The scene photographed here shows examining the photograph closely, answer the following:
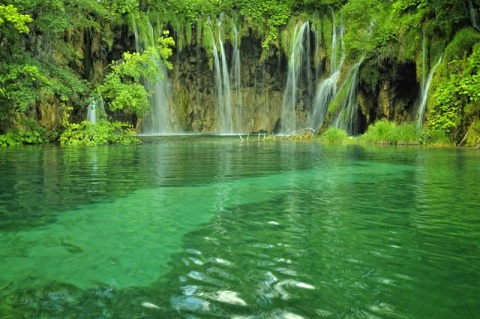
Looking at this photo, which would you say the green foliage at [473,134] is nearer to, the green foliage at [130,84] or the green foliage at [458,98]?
the green foliage at [458,98]

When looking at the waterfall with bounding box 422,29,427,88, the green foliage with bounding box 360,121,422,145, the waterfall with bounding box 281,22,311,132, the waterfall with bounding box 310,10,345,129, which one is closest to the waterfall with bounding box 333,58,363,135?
the waterfall with bounding box 310,10,345,129

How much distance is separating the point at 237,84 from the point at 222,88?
149 centimetres

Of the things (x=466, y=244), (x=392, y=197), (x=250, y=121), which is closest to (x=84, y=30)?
(x=250, y=121)

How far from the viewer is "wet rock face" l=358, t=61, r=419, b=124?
21.8 metres

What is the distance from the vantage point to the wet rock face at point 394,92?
21750 millimetres

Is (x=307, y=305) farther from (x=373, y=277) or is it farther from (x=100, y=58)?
(x=100, y=58)

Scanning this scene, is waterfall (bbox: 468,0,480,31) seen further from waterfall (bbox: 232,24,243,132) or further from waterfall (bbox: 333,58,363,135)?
waterfall (bbox: 232,24,243,132)

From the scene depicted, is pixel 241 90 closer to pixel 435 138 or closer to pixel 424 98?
pixel 424 98

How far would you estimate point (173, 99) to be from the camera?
36.7 meters

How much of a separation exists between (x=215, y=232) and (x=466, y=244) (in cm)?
213

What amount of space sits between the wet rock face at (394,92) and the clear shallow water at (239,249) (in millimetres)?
15939

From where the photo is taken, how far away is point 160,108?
34.7m

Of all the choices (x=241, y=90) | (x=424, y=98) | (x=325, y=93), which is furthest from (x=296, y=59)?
(x=424, y=98)

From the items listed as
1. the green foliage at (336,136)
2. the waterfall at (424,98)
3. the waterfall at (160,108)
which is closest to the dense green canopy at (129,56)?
the waterfall at (424,98)
